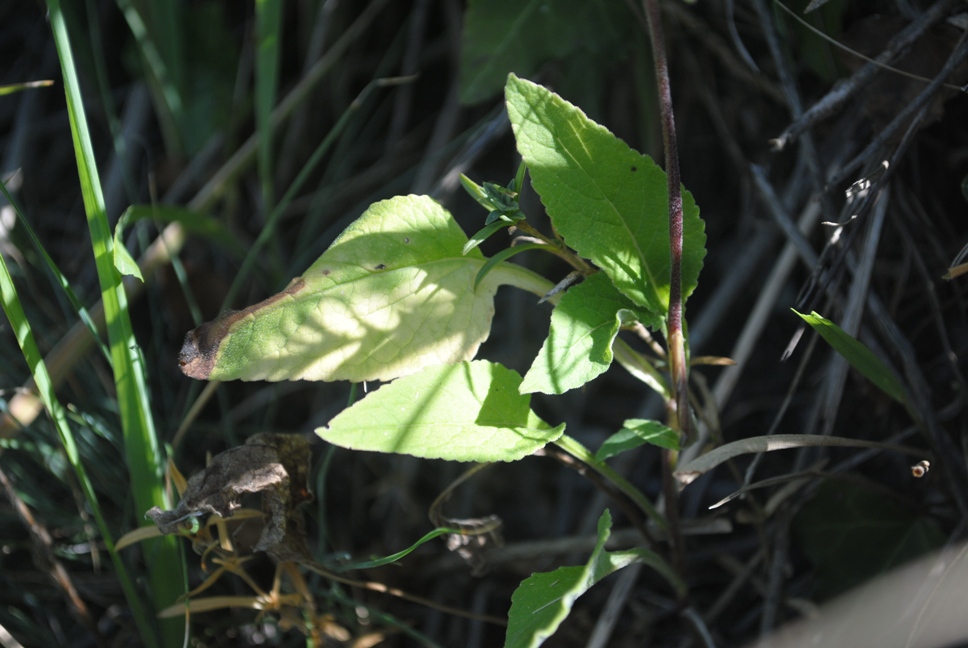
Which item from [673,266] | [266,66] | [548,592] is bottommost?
[548,592]

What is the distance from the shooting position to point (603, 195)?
0.70 m

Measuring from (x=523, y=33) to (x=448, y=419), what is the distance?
64cm

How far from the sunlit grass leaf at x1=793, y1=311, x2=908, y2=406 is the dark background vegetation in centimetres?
7

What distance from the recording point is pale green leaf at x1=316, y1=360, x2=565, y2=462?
631 mm

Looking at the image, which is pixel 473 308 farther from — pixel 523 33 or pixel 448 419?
pixel 523 33

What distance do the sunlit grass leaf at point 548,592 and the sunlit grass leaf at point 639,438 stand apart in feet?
0.27

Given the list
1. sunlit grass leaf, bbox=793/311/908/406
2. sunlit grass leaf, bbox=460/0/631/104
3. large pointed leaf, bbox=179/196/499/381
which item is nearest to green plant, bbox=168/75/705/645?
large pointed leaf, bbox=179/196/499/381

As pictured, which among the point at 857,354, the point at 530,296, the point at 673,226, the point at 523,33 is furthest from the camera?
the point at 530,296

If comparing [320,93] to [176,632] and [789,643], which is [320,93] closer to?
[176,632]

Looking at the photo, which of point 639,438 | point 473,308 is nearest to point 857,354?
point 639,438

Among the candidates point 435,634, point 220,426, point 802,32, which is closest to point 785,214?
point 802,32

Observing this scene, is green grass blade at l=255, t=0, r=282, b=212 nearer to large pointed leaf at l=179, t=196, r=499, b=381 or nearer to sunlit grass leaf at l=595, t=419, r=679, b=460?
large pointed leaf at l=179, t=196, r=499, b=381

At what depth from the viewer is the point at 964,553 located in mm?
767

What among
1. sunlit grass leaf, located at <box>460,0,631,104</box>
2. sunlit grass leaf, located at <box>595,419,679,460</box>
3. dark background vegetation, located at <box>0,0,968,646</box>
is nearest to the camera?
sunlit grass leaf, located at <box>595,419,679,460</box>
